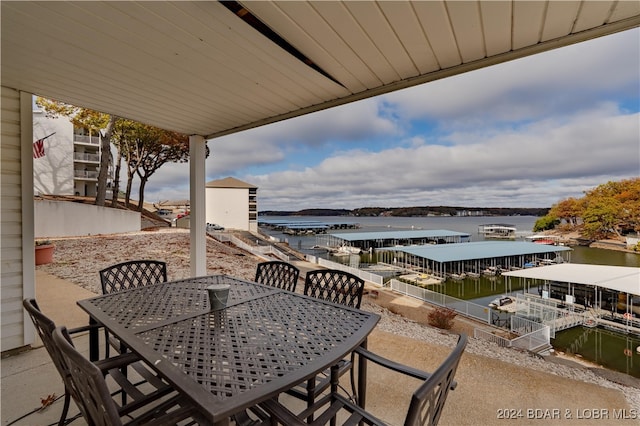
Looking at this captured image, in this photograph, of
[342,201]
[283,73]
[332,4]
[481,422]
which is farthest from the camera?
[342,201]

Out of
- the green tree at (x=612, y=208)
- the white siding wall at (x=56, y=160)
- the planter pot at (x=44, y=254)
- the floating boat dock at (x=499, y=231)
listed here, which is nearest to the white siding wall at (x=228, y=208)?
the white siding wall at (x=56, y=160)

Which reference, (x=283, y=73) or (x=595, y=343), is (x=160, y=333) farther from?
(x=595, y=343)

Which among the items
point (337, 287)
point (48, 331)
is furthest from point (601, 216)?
point (48, 331)

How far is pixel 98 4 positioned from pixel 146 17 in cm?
19

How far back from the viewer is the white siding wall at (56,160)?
1814cm

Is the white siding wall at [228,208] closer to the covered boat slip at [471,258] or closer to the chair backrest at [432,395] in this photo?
the covered boat slip at [471,258]

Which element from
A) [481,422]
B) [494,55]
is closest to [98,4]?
[494,55]

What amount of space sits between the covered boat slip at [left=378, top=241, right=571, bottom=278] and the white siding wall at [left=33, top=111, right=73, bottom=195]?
2304 cm

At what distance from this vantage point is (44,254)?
6145 mm

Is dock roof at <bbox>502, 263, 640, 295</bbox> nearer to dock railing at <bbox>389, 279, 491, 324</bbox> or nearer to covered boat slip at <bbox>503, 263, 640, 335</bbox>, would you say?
covered boat slip at <bbox>503, 263, 640, 335</bbox>

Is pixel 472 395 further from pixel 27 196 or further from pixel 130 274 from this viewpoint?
pixel 27 196

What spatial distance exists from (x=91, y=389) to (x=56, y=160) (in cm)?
2594

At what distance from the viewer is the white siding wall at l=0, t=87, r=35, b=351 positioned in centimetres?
230

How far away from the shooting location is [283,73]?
186cm
